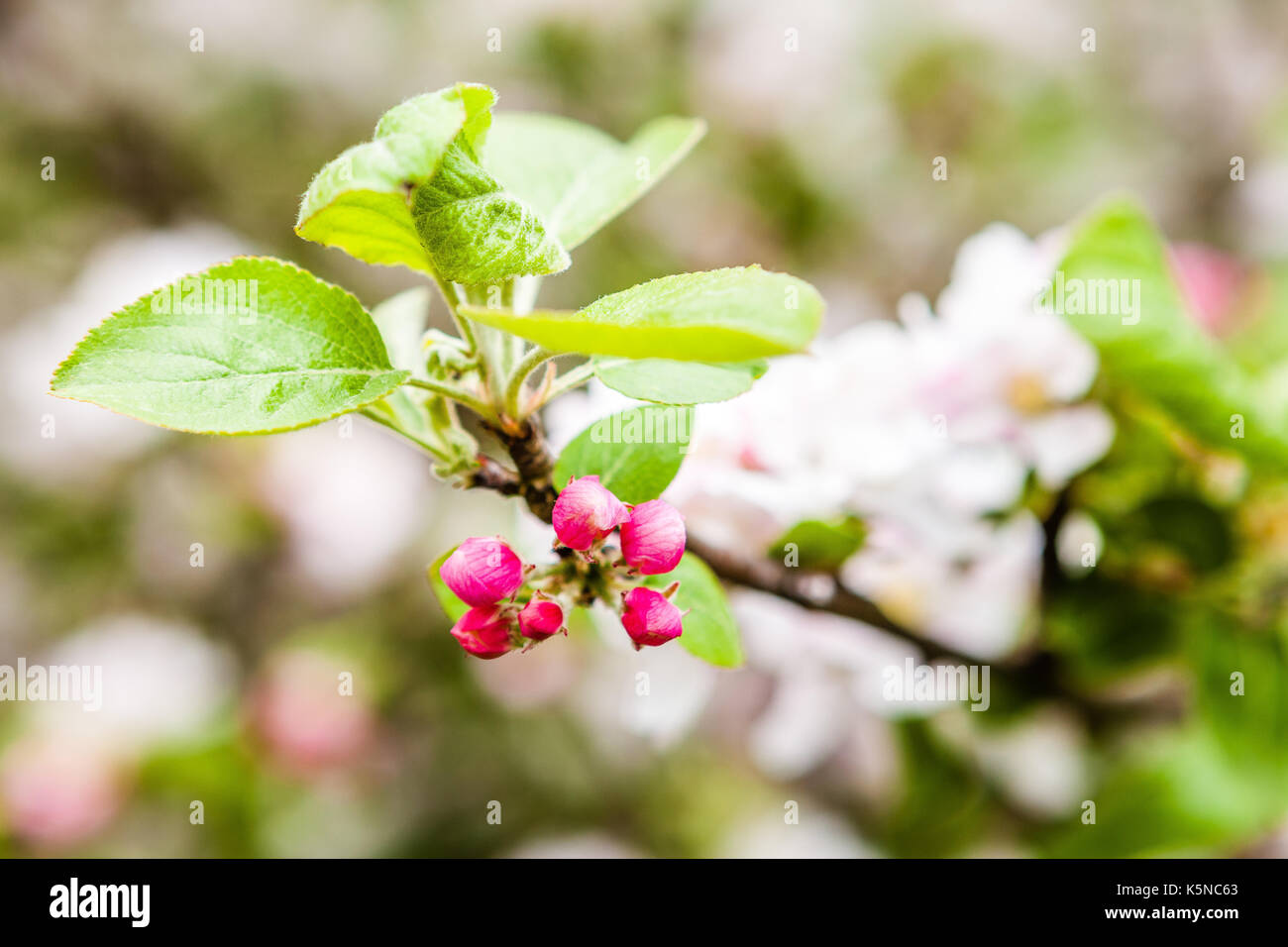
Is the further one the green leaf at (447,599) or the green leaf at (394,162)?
the green leaf at (447,599)

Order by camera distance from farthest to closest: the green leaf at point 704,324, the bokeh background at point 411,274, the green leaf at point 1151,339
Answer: the bokeh background at point 411,274
the green leaf at point 1151,339
the green leaf at point 704,324

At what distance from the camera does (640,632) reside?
0.91 feet

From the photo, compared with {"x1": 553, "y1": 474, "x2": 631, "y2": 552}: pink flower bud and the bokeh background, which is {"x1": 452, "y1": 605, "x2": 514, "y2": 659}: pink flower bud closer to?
{"x1": 553, "y1": 474, "x2": 631, "y2": 552}: pink flower bud

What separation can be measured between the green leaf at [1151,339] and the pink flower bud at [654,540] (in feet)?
0.84

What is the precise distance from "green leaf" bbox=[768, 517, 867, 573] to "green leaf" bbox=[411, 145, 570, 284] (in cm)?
19

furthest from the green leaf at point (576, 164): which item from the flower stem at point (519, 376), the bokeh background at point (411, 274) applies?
the bokeh background at point (411, 274)

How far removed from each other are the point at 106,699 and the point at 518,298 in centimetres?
96

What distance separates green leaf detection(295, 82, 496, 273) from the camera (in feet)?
0.71

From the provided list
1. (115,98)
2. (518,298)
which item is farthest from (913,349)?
(115,98)

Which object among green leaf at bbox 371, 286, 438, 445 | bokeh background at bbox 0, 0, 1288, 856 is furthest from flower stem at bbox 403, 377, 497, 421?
bokeh background at bbox 0, 0, 1288, 856

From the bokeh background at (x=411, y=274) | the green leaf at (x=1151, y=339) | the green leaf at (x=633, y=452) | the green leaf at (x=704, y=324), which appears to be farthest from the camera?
the bokeh background at (x=411, y=274)

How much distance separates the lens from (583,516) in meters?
0.27

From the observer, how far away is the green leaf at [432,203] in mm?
218

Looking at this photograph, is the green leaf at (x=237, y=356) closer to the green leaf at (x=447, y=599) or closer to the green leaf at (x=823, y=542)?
the green leaf at (x=447, y=599)
